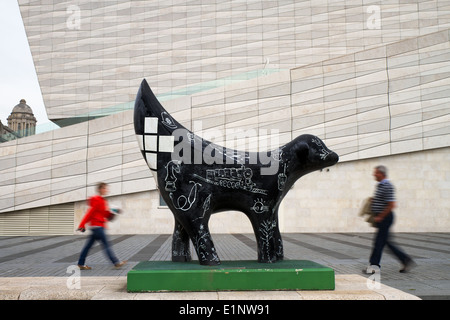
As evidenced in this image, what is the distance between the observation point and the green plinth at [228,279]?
5.26 metres

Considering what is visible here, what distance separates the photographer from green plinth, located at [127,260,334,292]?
17.3 feet

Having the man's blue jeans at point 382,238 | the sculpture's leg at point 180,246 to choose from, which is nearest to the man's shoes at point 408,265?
the man's blue jeans at point 382,238

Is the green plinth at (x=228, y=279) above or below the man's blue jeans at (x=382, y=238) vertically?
below

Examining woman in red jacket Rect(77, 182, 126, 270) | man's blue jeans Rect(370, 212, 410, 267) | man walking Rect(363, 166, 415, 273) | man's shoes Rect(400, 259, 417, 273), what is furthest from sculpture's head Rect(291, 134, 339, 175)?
woman in red jacket Rect(77, 182, 126, 270)

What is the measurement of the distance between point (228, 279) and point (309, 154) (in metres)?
2.27

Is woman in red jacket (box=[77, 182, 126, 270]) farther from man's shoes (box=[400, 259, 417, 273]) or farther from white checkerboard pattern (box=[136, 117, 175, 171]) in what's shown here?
man's shoes (box=[400, 259, 417, 273])

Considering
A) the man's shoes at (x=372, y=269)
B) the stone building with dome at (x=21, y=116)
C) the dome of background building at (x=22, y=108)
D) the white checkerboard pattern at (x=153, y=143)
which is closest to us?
the white checkerboard pattern at (x=153, y=143)

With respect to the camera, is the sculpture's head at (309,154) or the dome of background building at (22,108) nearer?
the sculpture's head at (309,154)

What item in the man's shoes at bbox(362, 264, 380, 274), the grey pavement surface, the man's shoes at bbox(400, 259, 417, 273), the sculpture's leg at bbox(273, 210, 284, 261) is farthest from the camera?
the man's shoes at bbox(400, 259, 417, 273)

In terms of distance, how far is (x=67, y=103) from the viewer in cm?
2764

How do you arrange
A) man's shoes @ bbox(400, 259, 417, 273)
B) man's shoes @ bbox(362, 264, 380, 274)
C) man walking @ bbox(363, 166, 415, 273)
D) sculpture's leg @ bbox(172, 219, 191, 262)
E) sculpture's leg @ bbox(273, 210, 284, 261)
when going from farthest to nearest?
man's shoes @ bbox(400, 259, 417, 273) < man's shoes @ bbox(362, 264, 380, 274) < man walking @ bbox(363, 166, 415, 273) < sculpture's leg @ bbox(172, 219, 191, 262) < sculpture's leg @ bbox(273, 210, 284, 261)

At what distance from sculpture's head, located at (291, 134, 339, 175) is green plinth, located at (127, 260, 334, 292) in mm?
1641

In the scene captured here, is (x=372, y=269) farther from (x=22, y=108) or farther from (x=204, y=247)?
(x=22, y=108)

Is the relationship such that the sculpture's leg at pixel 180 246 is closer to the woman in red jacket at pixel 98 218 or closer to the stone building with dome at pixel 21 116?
the woman in red jacket at pixel 98 218
